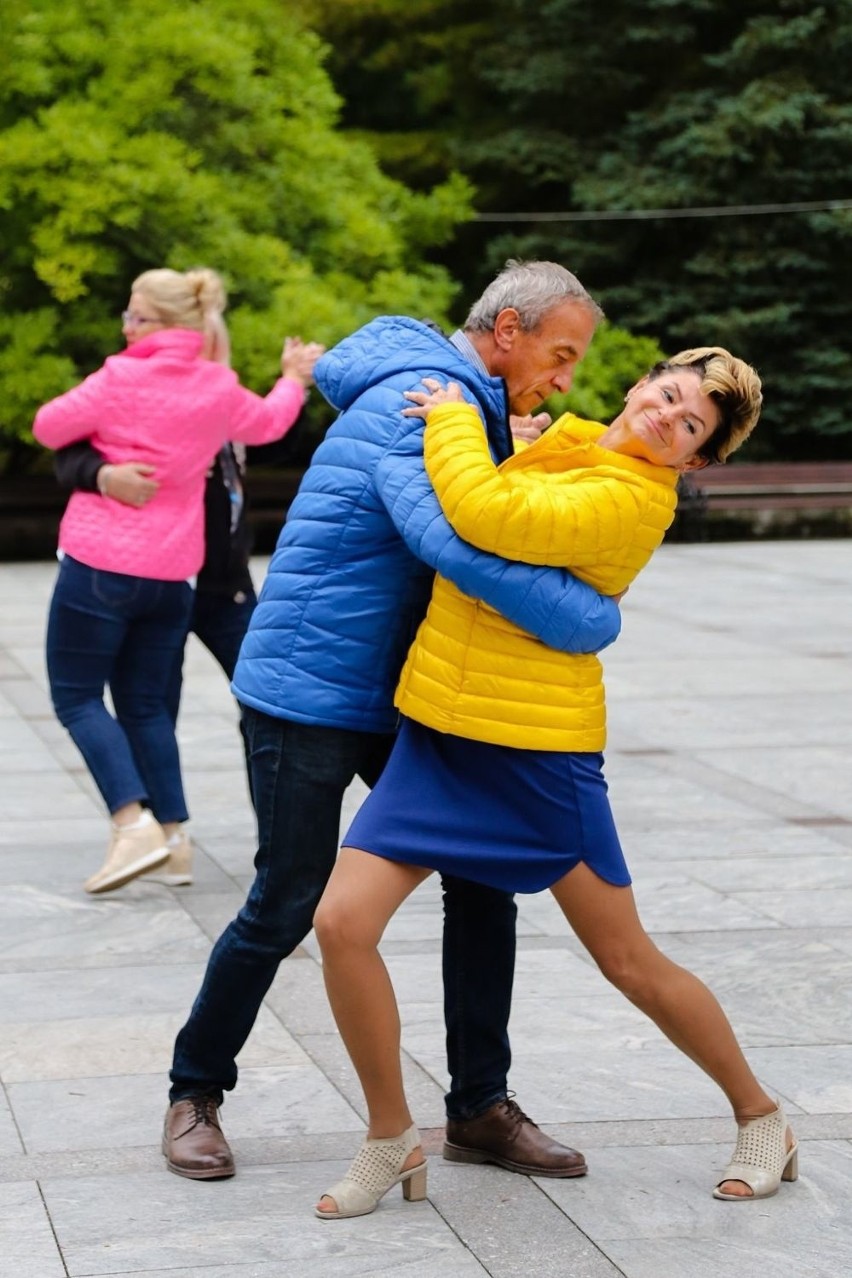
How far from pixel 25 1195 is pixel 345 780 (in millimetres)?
924

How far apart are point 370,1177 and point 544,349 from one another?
146cm

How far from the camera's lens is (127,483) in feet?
19.6

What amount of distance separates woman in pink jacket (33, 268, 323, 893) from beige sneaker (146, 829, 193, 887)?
0.05ft

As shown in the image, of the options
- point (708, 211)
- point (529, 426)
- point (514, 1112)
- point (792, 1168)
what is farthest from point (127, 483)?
point (708, 211)

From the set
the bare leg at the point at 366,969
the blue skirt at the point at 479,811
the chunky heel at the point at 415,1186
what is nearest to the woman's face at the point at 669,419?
the blue skirt at the point at 479,811

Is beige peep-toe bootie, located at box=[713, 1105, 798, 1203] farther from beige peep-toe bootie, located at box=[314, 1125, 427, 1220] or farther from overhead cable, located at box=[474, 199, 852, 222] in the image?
overhead cable, located at box=[474, 199, 852, 222]

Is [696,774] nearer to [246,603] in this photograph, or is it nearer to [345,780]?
[246,603]

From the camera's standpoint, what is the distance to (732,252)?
25.4 meters

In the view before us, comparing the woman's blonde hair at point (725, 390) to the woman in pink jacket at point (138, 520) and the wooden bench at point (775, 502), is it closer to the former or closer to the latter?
the woman in pink jacket at point (138, 520)

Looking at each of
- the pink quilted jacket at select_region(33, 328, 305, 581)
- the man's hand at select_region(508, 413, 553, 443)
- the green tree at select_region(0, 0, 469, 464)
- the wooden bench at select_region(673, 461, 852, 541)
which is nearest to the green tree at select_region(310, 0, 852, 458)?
the wooden bench at select_region(673, 461, 852, 541)

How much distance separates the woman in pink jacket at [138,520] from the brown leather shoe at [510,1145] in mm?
2339

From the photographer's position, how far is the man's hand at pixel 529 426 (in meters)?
4.23

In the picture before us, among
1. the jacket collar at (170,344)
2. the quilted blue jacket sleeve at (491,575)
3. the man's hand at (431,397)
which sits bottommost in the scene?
the jacket collar at (170,344)

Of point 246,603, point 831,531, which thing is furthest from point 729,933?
point 831,531
